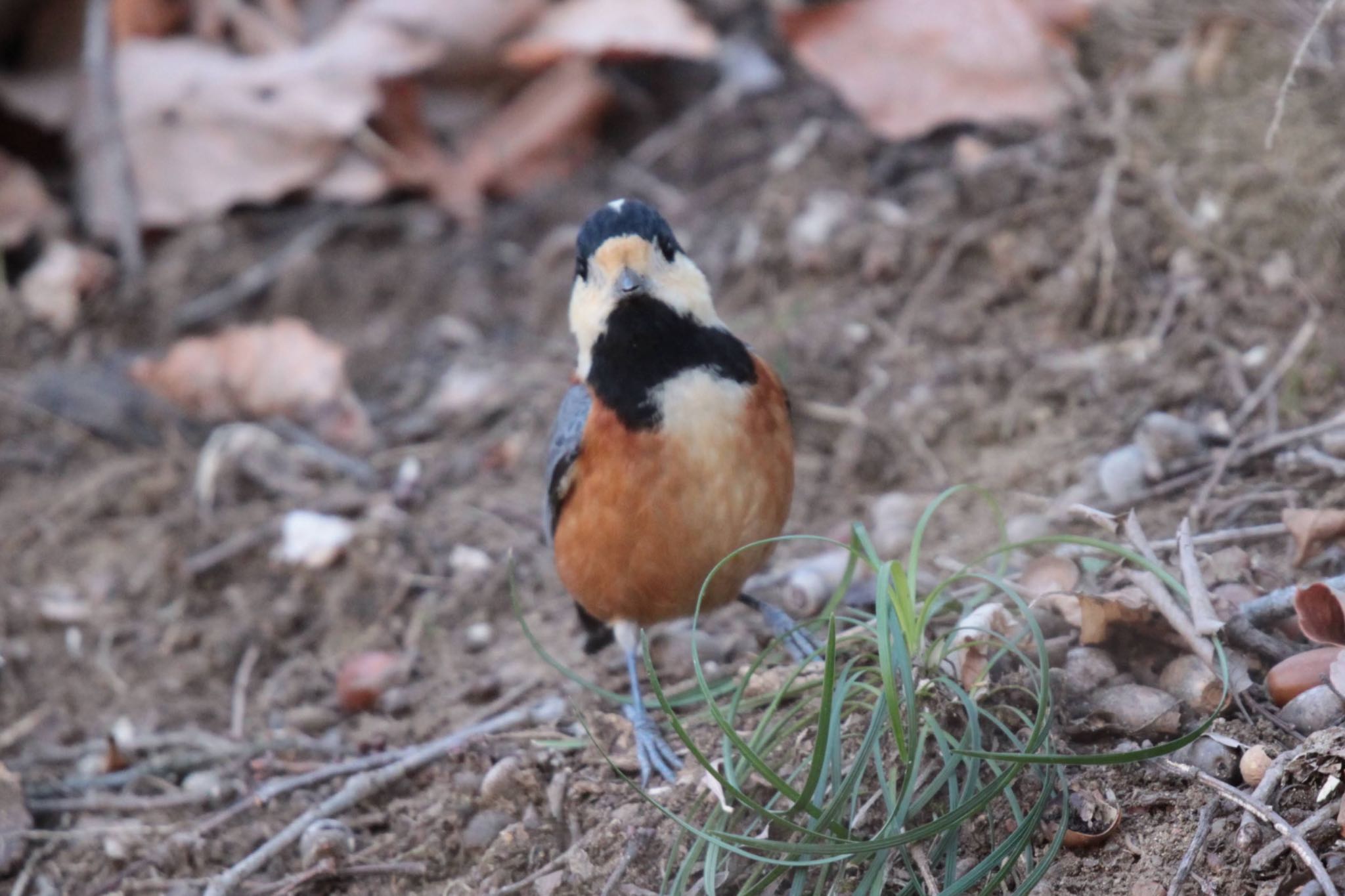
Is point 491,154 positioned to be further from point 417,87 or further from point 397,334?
point 397,334

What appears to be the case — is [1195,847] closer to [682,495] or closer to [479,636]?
[682,495]

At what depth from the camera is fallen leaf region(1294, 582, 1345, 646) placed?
9.98ft

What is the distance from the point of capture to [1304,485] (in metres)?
3.88

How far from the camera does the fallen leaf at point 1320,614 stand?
304cm

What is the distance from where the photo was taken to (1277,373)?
175 inches

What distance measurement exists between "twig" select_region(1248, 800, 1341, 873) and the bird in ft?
4.88

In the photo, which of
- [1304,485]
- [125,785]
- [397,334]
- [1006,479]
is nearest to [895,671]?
[1304,485]

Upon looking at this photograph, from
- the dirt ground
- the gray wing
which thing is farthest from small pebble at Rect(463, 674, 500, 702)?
the gray wing

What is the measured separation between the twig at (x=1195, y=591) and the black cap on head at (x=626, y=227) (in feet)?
5.30

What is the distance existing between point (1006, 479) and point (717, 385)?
1395mm

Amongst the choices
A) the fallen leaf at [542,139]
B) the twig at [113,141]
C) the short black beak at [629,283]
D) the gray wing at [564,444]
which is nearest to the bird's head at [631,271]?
the short black beak at [629,283]

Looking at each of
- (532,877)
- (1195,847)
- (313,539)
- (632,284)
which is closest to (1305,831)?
(1195,847)

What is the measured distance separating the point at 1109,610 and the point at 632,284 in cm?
149

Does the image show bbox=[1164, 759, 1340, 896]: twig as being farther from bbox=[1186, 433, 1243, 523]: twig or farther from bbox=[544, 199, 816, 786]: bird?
bbox=[544, 199, 816, 786]: bird
